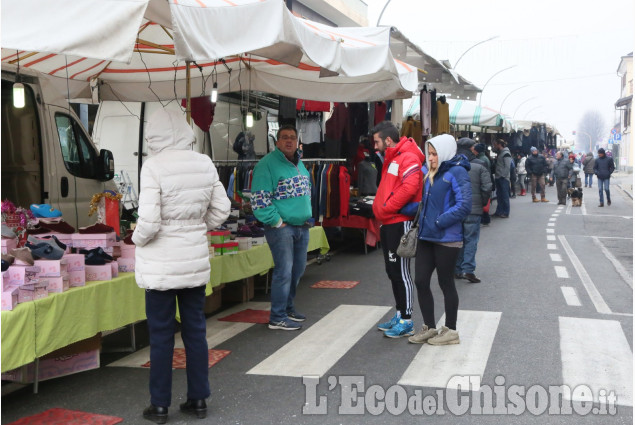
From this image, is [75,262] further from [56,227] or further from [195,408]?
[195,408]

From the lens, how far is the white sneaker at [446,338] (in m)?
6.39

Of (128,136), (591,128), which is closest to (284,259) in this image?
(128,136)

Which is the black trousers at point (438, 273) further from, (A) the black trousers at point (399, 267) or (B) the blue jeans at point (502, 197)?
(B) the blue jeans at point (502, 197)

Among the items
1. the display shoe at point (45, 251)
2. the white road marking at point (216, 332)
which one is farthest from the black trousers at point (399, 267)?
the display shoe at point (45, 251)

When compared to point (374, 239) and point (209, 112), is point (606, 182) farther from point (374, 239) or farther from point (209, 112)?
Result: point (209, 112)

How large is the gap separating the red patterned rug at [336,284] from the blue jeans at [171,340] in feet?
15.8

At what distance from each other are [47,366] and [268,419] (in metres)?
1.91

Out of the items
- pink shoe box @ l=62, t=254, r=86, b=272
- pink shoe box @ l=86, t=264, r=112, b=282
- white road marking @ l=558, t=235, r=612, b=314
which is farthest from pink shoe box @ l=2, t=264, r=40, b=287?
white road marking @ l=558, t=235, r=612, b=314

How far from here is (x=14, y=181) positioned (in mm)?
8273

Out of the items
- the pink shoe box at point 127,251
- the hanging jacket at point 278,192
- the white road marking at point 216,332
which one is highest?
the hanging jacket at point 278,192

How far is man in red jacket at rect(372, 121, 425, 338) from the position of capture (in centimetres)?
652

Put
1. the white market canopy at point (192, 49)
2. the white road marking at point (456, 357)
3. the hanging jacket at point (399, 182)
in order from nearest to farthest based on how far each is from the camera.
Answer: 1. the white market canopy at point (192, 49)
2. the white road marking at point (456, 357)
3. the hanging jacket at point (399, 182)

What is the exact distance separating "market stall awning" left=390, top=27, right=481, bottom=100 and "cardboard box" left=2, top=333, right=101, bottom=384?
6751mm

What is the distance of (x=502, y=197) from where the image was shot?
19.7 m
